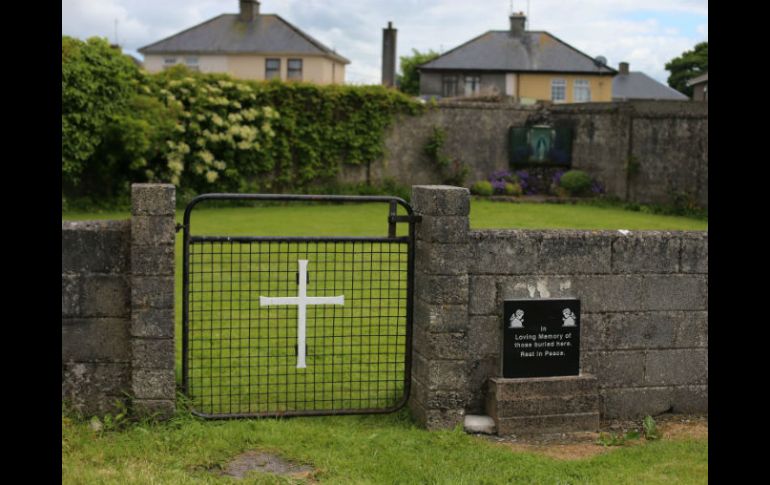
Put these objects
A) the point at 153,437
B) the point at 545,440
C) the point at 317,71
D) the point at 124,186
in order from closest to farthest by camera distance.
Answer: the point at 153,437, the point at 545,440, the point at 124,186, the point at 317,71

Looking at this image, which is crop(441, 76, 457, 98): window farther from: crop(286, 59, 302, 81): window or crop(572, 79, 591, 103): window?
crop(286, 59, 302, 81): window

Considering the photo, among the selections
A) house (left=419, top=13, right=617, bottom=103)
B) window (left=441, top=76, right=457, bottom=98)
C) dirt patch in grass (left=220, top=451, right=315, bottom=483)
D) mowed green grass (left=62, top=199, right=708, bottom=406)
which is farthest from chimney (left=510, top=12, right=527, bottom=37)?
dirt patch in grass (left=220, top=451, right=315, bottom=483)

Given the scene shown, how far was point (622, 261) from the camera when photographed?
21.1ft

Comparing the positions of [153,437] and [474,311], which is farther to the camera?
[474,311]

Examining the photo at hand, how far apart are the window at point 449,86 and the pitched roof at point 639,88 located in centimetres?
1543

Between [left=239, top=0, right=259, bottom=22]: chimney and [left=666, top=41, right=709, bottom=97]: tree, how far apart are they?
3395cm

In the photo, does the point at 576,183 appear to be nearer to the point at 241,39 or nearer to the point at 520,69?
the point at 520,69

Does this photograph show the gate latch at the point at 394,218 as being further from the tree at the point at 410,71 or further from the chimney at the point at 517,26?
the tree at the point at 410,71

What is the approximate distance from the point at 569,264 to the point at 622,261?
428mm

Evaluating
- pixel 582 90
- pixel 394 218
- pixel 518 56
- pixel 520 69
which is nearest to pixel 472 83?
pixel 520 69

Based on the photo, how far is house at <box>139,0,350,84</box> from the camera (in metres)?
45.5
